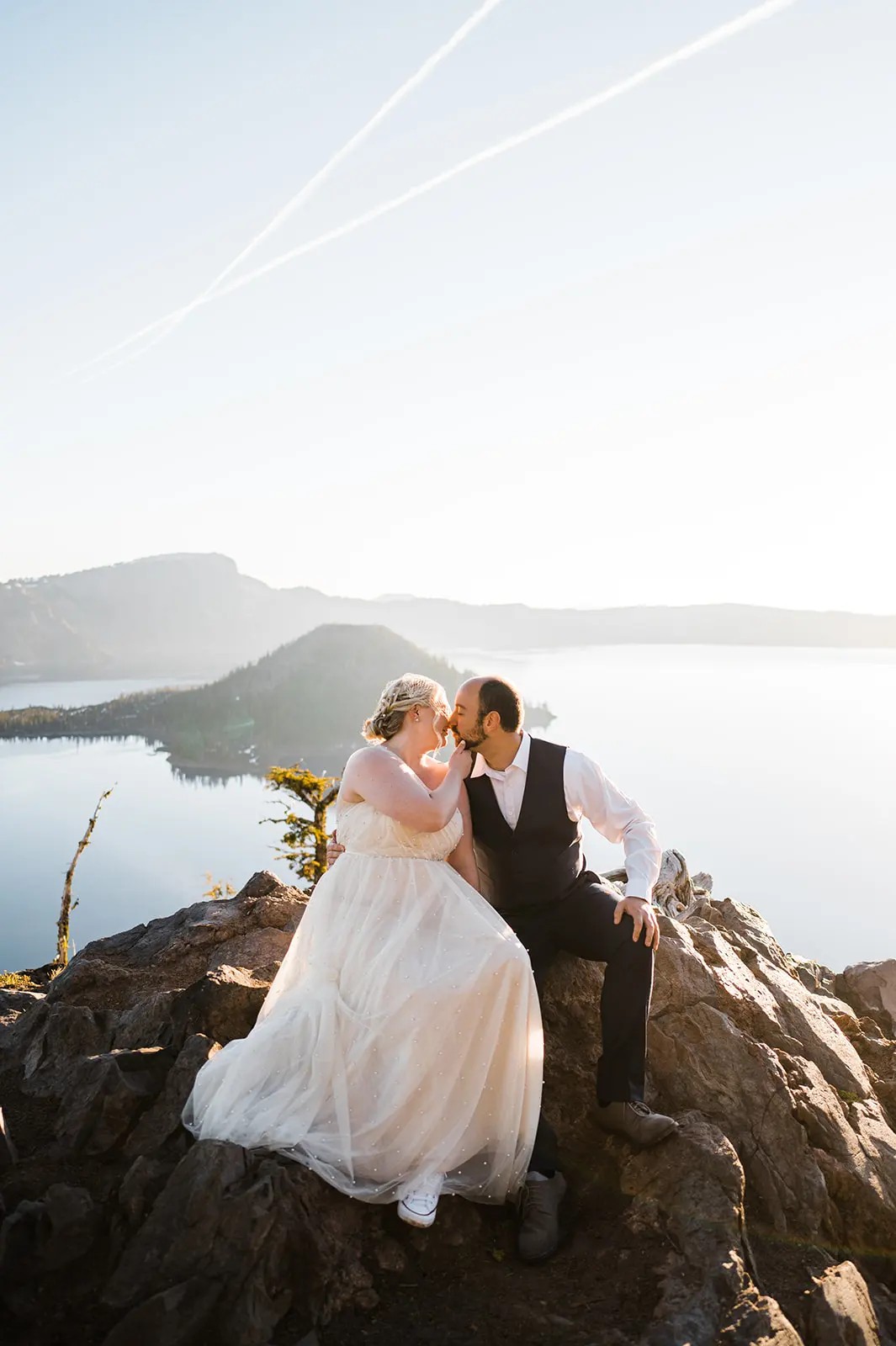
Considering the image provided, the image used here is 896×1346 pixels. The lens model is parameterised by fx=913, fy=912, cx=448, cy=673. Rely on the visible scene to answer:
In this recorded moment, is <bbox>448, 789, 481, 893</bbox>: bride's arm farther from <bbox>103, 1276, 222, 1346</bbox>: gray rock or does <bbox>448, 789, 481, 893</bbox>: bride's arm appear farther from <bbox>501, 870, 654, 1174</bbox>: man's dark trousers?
<bbox>103, 1276, 222, 1346</bbox>: gray rock

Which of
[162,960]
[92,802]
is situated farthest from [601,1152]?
[92,802]

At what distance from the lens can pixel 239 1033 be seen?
5.22m

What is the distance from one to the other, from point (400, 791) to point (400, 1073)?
1.33 meters

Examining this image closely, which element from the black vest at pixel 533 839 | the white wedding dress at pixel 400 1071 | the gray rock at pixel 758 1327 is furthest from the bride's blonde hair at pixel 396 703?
the gray rock at pixel 758 1327

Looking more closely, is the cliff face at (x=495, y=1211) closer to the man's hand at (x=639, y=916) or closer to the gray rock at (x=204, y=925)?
the man's hand at (x=639, y=916)

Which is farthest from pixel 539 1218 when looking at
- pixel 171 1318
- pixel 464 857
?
pixel 464 857

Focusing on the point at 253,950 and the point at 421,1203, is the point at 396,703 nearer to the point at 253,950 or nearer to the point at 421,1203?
the point at 421,1203

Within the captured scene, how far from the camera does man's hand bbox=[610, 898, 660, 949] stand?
463cm

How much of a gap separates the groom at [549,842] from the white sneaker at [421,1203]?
3.34ft

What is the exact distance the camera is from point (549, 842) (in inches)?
200

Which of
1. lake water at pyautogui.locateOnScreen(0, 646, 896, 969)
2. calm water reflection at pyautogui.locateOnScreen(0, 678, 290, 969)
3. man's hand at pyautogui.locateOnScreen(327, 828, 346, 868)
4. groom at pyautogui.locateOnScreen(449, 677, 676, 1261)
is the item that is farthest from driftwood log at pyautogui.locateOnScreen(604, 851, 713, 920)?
lake water at pyautogui.locateOnScreen(0, 646, 896, 969)

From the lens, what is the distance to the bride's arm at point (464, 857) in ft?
16.6

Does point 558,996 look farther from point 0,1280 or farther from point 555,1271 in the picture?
point 0,1280

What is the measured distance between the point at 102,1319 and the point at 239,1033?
1752 mm
